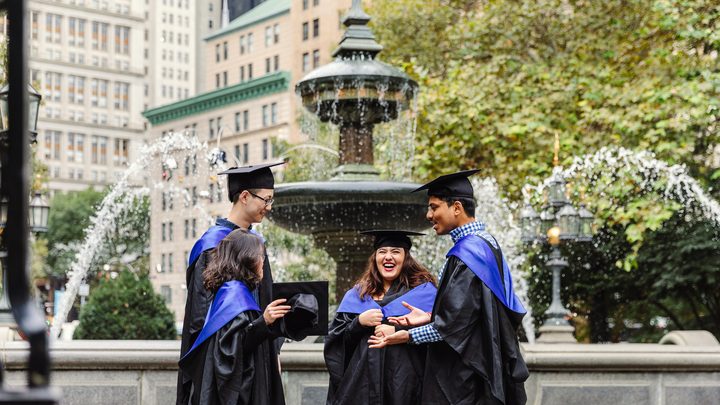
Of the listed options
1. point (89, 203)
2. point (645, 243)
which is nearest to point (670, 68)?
point (645, 243)

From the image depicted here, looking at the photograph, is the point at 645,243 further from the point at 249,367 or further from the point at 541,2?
the point at 249,367

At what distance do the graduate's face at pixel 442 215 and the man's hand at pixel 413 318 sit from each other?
439mm

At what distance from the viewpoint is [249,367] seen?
6.05 metres

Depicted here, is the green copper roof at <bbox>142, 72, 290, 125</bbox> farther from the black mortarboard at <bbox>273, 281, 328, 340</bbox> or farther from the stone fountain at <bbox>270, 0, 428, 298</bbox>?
the black mortarboard at <bbox>273, 281, 328, 340</bbox>

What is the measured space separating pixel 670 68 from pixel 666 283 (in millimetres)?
5484

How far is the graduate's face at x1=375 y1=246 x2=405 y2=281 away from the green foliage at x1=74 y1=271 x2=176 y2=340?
2106cm

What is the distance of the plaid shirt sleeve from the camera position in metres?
6.32

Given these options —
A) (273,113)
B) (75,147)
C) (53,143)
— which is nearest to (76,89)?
(75,147)

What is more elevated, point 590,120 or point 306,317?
point 590,120

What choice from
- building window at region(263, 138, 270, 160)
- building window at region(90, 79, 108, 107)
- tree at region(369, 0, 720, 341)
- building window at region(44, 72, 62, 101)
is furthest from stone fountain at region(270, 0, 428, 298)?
building window at region(90, 79, 108, 107)

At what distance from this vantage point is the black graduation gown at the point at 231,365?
5.91m

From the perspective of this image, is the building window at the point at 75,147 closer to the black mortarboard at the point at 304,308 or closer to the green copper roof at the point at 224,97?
the green copper roof at the point at 224,97

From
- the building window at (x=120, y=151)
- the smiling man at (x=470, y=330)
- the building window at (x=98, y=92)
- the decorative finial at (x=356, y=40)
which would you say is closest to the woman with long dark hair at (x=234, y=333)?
the smiling man at (x=470, y=330)

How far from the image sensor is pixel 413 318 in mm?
6512
